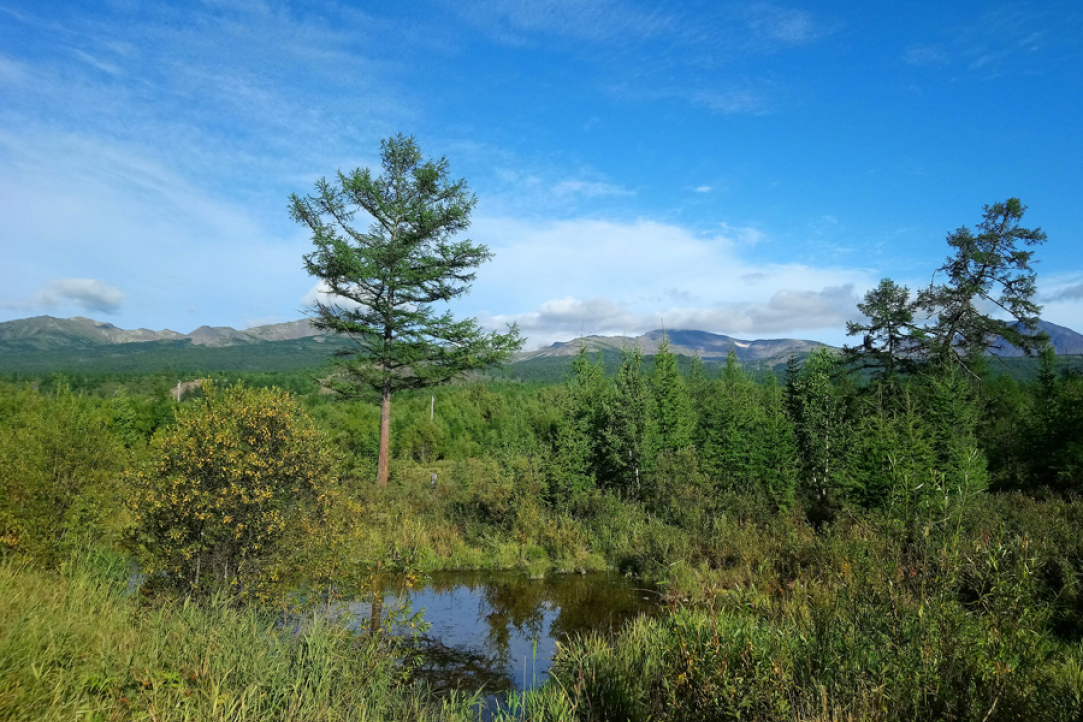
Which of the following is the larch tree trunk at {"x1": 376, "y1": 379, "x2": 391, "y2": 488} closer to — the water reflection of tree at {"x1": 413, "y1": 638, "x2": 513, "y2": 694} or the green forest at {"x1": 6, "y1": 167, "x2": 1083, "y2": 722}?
the green forest at {"x1": 6, "y1": 167, "x2": 1083, "y2": 722}

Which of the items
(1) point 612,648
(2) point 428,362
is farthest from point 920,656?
(2) point 428,362

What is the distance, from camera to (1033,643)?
3832mm

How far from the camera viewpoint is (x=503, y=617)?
37.6 ft

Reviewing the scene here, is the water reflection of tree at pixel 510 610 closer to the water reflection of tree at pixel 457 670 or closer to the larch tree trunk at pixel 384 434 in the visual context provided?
the water reflection of tree at pixel 457 670

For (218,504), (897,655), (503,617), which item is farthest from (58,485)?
(897,655)

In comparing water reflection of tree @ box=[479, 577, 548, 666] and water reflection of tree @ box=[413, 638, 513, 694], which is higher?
water reflection of tree @ box=[413, 638, 513, 694]

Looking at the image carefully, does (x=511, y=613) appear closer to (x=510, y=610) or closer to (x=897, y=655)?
(x=510, y=610)

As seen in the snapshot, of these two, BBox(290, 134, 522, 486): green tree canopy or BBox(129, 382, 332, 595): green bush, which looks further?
BBox(290, 134, 522, 486): green tree canopy

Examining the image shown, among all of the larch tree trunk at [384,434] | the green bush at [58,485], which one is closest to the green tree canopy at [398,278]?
the larch tree trunk at [384,434]

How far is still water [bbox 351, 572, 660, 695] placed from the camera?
8.56m

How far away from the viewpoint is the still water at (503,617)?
8.56 metres

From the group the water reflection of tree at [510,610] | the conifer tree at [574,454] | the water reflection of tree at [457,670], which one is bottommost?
the water reflection of tree at [510,610]

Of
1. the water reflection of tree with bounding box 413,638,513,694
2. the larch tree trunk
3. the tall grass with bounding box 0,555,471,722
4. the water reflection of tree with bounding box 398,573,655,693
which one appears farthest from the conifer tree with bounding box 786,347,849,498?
the tall grass with bounding box 0,555,471,722

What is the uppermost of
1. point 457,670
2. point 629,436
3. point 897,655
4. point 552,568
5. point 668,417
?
point 897,655
